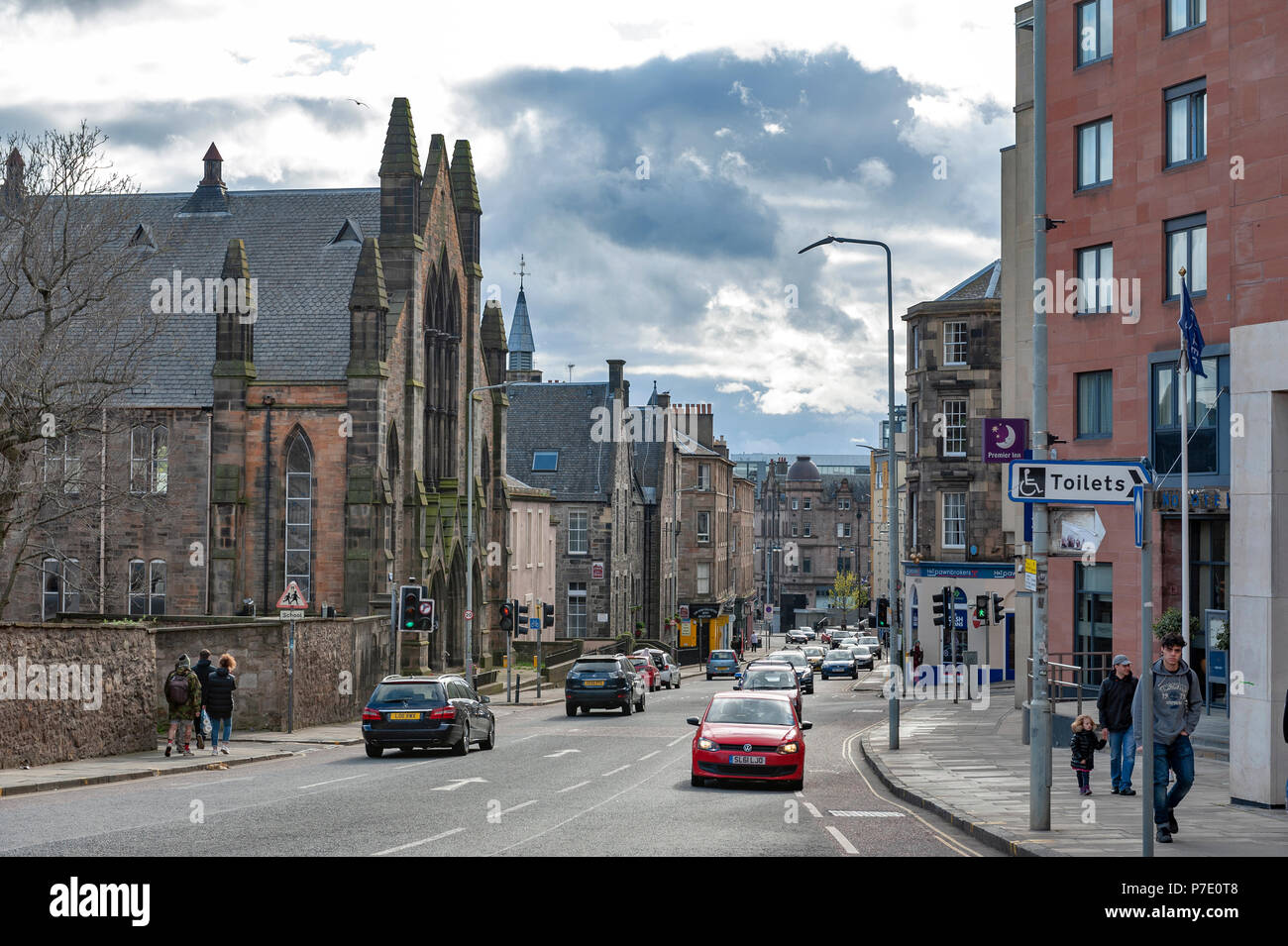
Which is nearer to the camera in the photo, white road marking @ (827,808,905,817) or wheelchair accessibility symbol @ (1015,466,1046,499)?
wheelchair accessibility symbol @ (1015,466,1046,499)

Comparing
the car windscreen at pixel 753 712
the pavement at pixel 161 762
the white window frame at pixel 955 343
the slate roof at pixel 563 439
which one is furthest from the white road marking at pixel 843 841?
the slate roof at pixel 563 439

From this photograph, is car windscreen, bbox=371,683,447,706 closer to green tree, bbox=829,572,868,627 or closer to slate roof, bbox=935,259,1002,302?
slate roof, bbox=935,259,1002,302

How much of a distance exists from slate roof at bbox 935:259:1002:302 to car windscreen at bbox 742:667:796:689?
28362 millimetres

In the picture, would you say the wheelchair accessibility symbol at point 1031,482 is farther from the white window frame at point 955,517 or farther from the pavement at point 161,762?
the white window frame at point 955,517

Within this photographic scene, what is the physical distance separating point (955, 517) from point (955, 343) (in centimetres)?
767

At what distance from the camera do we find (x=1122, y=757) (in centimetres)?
1928

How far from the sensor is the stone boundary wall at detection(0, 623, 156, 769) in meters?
21.7

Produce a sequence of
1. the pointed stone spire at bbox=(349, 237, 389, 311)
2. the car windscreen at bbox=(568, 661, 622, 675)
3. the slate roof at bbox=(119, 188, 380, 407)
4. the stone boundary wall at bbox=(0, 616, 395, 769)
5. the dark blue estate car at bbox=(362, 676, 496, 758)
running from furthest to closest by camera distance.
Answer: the slate roof at bbox=(119, 188, 380, 407)
the pointed stone spire at bbox=(349, 237, 389, 311)
the car windscreen at bbox=(568, 661, 622, 675)
the dark blue estate car at bbox=(362, 676, 496, 758)
the stone boundary wall at bbox=(0, 616, 395, 769)

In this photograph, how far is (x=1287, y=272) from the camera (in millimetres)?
17703

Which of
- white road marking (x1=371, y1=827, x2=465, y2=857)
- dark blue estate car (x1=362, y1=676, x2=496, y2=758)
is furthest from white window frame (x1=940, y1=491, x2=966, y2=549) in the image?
white road marking (x1=371, y1=827, x2=465, y2=857)

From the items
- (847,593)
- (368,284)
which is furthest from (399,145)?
(847,593)

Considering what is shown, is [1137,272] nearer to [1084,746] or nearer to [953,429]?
[1084,746]

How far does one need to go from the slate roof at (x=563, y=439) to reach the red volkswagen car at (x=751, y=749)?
5616 cm

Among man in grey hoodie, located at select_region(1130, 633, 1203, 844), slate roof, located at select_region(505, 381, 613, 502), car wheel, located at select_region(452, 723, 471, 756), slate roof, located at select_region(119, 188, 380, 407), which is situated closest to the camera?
man in grey hoodie, located at select_region(1130, 633, 1203, 844)
